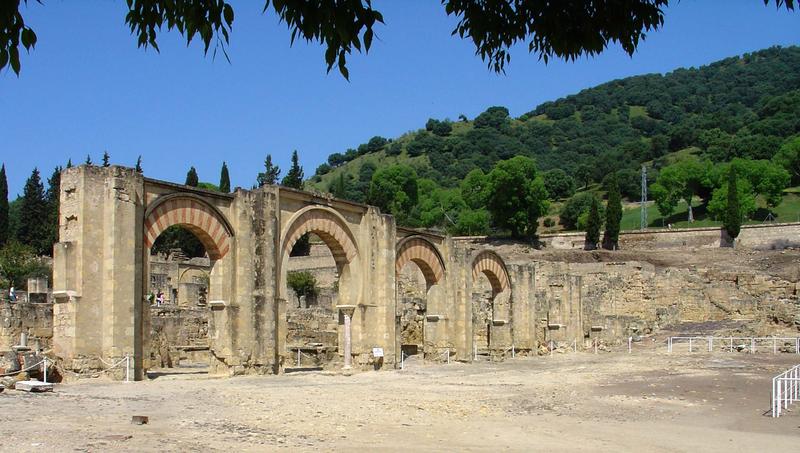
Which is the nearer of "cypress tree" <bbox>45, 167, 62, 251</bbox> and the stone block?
the stone block

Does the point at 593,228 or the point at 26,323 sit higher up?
the point at 593,228

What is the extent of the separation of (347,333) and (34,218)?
43918 millimetres

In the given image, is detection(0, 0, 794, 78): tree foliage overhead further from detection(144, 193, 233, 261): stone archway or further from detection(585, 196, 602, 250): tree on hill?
detection(585, 196, 602, 250): tree on hill

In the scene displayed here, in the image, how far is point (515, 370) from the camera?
2442cm

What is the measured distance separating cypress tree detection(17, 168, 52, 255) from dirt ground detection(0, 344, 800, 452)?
4147 centimetres

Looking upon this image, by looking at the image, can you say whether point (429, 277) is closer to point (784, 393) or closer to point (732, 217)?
point (784, 393)

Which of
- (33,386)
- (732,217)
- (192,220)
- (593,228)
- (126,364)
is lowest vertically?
(33,386)

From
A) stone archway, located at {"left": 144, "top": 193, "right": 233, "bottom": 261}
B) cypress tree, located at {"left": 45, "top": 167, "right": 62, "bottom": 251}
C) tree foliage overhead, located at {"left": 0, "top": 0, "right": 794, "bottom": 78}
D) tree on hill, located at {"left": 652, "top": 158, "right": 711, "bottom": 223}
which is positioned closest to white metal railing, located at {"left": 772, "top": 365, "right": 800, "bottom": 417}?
tree foliage overhead, located at {"left": 0, "top": 0, "right": 794, "bottom": 78}

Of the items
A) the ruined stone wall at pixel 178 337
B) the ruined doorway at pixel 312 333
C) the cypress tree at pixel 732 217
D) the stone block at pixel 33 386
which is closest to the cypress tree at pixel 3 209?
the ruined doorway at pixel 312 333

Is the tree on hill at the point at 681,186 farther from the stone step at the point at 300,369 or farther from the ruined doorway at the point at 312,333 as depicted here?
the stone step at the point at 300,369

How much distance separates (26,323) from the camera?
22016mm

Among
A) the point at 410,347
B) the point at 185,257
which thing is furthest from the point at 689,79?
the point at 410,347

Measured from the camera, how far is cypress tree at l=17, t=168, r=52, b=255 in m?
58.3

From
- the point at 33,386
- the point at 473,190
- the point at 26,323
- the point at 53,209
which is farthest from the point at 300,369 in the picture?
the point at 473,190
